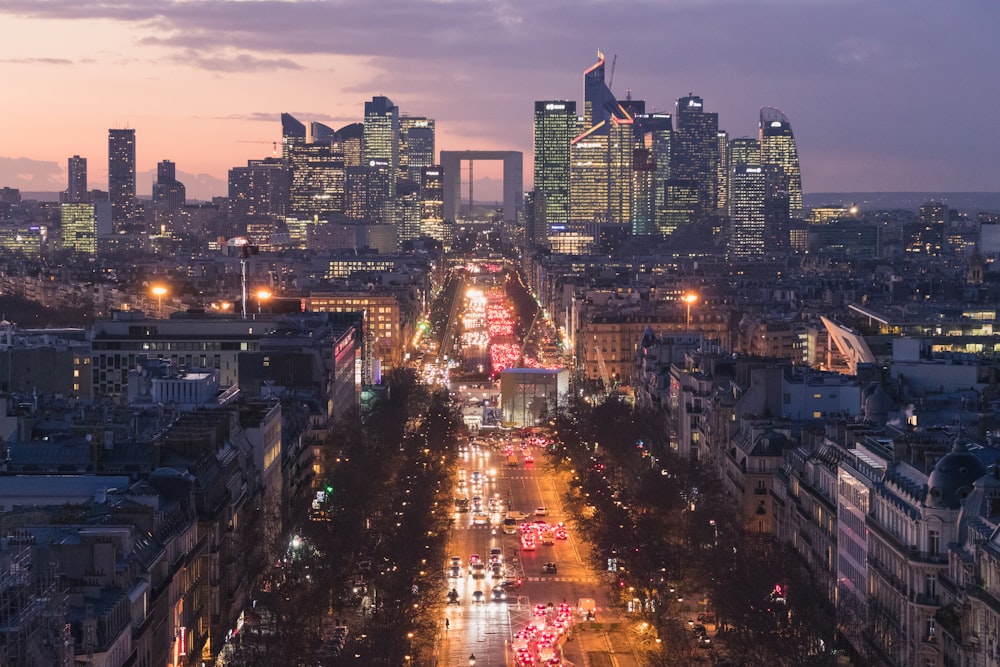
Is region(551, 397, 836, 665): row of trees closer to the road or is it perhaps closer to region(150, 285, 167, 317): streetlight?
the road

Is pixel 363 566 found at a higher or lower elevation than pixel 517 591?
higher

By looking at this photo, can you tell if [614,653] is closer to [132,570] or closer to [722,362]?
[132,570]

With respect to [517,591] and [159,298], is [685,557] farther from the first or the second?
[159,298]

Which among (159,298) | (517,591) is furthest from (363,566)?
(159,298)

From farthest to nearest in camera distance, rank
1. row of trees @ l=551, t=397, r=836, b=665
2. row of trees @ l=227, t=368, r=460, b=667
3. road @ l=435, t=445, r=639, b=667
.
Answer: road @ l=435, t=445, r=639, b=667, row of trees @ l=227, t=368, r=460, b=667, row of trees @ l=551, t=397, r=836, b=665

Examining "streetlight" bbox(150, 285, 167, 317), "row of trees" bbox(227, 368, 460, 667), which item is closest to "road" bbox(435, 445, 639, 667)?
"row of trees" bbox(227, 368, 460, 667)
